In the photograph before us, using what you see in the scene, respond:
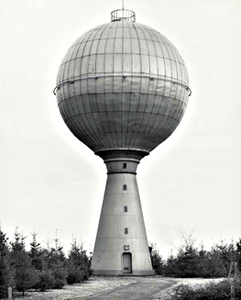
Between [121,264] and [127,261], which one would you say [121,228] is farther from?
[121,264]

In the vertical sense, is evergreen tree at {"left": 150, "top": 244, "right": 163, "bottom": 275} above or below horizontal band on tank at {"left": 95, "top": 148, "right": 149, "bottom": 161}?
below

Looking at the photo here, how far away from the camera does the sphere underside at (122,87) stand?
133 ft

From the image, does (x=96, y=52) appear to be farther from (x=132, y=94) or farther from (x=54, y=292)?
Result: (x=54, y=292)

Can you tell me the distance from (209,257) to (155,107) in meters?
10.4

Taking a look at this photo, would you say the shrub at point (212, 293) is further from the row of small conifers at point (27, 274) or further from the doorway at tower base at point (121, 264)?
the doorway at tower base at point (121, 264)

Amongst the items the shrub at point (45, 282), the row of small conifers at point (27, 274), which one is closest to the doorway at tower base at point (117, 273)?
the row of small conifers at point (27, 274)

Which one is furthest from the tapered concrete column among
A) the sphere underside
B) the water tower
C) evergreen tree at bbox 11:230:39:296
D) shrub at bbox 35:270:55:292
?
evergreen tree at bbox 11:230:39:296

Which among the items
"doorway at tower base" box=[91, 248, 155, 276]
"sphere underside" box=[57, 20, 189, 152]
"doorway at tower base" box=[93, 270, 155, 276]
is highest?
"sphere underside" box=[57, 20, 189, 152]

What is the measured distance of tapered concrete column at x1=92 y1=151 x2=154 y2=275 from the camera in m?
42.2

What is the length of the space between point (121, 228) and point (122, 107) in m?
8.32

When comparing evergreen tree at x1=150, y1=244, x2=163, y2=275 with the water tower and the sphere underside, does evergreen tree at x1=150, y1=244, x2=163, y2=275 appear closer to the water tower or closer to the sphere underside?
the water tower

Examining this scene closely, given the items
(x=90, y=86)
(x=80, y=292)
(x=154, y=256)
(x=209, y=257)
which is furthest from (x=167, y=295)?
(x=154, y=256)

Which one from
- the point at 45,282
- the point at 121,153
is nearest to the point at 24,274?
the point at 45,282

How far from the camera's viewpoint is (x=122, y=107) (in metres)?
40.8
